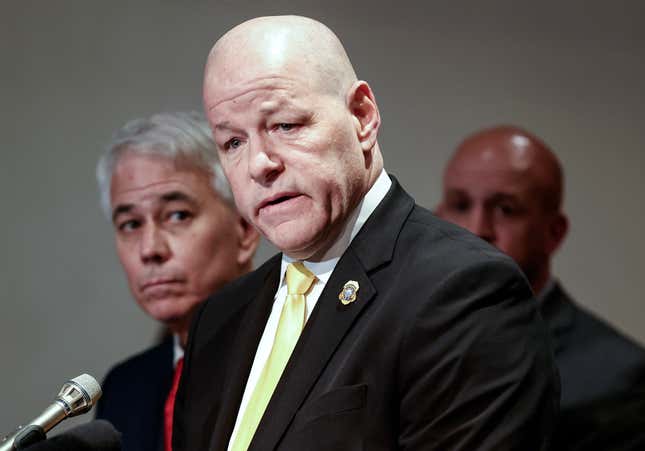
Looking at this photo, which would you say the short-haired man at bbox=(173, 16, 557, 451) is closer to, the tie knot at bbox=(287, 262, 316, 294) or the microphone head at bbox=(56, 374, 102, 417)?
the tie knot at bbox=(287, 262, 316, 294)

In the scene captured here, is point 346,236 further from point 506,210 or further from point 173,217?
point 506,210

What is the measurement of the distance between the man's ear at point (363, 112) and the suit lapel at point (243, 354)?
30 centimetres

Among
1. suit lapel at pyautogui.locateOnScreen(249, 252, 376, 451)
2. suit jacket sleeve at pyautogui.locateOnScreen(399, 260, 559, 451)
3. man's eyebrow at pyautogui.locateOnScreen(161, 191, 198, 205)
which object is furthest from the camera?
man's eyebrow at pyautogui.locateOnScreen(161, 191, 198, 205)

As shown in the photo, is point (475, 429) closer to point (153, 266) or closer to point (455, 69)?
point (153, 266)

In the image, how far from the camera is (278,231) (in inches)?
69.0

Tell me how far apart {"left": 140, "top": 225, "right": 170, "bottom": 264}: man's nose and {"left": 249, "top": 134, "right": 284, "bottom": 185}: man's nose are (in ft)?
3.37

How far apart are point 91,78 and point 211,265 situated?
1.11 meters

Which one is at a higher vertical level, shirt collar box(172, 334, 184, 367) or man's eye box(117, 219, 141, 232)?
man's eye box(117, 219, 141, 232)

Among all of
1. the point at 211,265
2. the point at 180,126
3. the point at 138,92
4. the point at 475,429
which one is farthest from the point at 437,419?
the point at 138,92

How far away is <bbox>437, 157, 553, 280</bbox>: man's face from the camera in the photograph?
3352 mm

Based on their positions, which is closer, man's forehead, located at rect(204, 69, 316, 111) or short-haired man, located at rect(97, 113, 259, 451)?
man's forehead, located at rect(204, 69, 316, 111)

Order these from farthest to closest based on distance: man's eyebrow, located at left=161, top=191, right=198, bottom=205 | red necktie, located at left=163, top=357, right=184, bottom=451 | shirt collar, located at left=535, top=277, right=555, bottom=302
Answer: shirt collar, located at left=535, top=277, right=555, bottom=302
man's eyebrow, located at left=161, top=191, right=198, bottom=205
red necktie, located at left=163, top=357, right=184, bottom=451

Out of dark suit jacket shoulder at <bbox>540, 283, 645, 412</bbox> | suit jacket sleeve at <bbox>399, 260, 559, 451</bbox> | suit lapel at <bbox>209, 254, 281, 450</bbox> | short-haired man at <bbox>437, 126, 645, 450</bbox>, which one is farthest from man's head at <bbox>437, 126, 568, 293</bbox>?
suit jacket sleeve at <bbox>399, 260, 559, 451</bbox>

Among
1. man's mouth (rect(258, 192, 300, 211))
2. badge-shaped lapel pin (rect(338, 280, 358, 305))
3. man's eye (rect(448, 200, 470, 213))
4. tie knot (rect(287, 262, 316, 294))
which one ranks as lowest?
man's eye (rect(448, 200, 470, 213))
